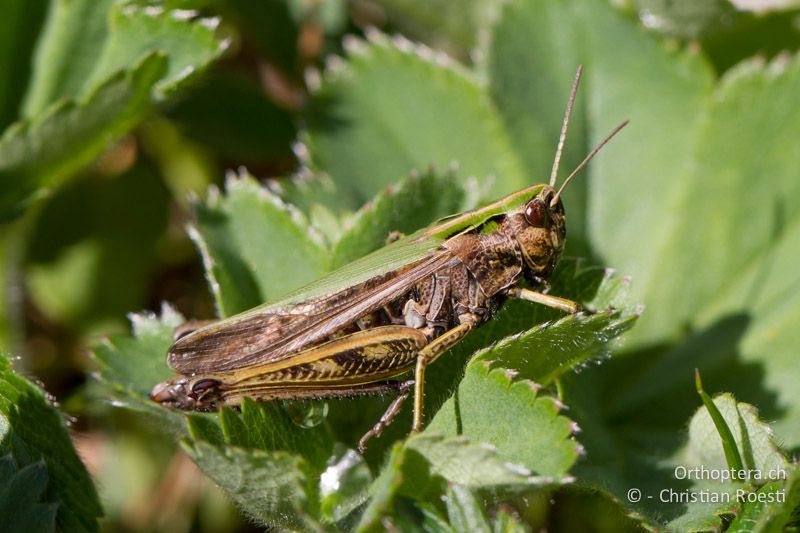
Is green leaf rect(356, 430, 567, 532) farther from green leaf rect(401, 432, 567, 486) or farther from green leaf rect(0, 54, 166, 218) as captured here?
green leaf rect(0, 54, 166, 218)

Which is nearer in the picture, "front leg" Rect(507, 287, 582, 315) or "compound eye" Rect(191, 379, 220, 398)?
"compound eye" Rect(191, 379, 220, 398)

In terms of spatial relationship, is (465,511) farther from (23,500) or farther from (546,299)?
(23,500)

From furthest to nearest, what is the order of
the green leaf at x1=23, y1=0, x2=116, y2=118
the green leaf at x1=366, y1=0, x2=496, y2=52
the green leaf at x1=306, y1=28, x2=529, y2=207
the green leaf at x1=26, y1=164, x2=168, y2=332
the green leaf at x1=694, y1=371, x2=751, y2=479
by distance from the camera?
the green leaf at x1=366, y1=0, x2=496, y2=52 → the green leaf at x1=26, y1=164, x2=168, y2=332 → the green leaf at x1=306, y1=28, x2=529, y2=207 → the green leaf at x1=23, y1=0, x2=116, y2=118 → the green leaf at x1=694, y1=371, x2=751, y2=479

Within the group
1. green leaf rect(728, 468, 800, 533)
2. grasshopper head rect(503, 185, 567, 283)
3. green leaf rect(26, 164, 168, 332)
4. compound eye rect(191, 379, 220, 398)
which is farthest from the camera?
green leaf rect(26, 164, 168, 332)

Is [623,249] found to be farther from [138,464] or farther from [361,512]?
[138,464]

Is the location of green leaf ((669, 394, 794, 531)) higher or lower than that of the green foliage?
lower

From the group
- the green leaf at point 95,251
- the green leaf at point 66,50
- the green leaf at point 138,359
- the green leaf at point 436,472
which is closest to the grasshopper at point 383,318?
the green leaf at point 138,359

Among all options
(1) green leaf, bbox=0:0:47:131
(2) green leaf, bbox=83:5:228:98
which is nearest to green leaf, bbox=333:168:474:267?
(2) green leaf, bbox=83:5:228:98
